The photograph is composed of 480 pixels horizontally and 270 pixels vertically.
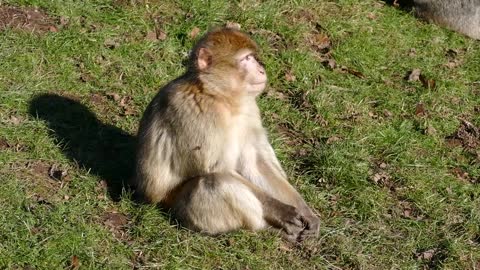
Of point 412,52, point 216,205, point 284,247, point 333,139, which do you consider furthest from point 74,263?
point 412,52

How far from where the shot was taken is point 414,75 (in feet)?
26.0

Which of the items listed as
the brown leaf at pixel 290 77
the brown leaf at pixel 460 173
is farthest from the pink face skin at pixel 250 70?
the brown leaf at pixel 290 77

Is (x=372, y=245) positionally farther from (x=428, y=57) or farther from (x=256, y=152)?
(x=428, y=57)

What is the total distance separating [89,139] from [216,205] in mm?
1420

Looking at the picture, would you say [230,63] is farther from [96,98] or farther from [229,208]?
[96,98]

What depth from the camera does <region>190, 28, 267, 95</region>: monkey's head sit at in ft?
17.9

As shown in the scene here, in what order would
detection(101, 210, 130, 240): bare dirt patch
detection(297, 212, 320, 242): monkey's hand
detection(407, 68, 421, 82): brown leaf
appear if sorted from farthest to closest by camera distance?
detection(407, 68, 421, 82): brown leaf, detection(297, 212, 320, 242): monkey's hand, detection(101, 210, 130, 240): bare dirt patch

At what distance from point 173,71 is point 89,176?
1765mm

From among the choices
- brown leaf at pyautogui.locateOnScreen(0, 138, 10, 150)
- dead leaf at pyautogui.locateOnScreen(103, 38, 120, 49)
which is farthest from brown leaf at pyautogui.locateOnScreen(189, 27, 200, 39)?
brown leaf at pyautogui.locateOnScreen(0, 138, 10, 150)

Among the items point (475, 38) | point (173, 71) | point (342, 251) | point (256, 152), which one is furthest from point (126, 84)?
point (475, 38)

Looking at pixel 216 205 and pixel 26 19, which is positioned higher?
pixel 26 19

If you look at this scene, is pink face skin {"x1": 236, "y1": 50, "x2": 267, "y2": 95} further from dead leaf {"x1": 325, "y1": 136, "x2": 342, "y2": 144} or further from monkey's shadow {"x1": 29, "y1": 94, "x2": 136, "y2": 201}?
dead leaf {"x1": 325, "y1": 136, "x2": 342, "y2": 144}

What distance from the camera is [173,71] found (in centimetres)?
741

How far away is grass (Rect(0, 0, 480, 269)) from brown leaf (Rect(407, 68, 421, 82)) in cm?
6
